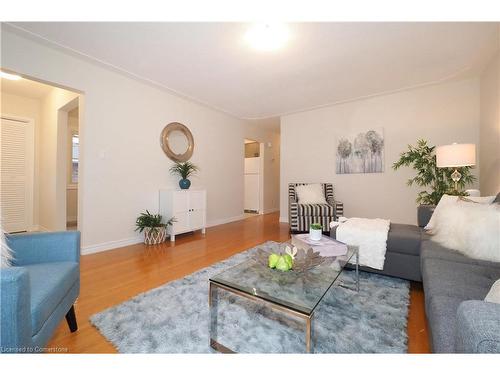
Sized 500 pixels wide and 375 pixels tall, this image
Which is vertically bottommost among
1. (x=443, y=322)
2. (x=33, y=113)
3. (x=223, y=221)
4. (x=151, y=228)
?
(x=223, y=221)

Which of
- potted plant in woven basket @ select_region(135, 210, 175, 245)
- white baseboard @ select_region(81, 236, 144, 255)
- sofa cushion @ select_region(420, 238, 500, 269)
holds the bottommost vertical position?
white baseboard @ select_region(81, 236, 144, 255)

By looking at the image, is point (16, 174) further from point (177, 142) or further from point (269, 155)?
point (269, 155)

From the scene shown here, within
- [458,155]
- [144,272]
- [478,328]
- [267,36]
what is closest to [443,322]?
[478,328]

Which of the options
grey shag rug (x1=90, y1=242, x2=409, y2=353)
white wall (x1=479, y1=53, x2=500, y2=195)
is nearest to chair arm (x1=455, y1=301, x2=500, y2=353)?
grey shag rug (x1=90, y1=242, x2=409, y2=353)

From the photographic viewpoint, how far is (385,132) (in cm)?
384

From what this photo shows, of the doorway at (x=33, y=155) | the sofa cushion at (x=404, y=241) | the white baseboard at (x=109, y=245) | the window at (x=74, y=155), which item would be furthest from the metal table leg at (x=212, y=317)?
the window at (x=74, y=155)

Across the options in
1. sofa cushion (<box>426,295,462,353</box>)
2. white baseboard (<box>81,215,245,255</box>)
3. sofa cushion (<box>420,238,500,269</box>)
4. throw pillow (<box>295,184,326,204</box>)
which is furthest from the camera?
throw pillow (<box>295,184,326,204</box>)

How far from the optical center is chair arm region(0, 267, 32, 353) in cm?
73

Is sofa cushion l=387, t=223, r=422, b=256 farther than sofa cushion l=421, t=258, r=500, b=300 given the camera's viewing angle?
Yes

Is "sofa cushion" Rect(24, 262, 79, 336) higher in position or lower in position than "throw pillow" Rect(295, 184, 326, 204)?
lower

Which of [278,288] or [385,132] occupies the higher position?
[385,132]

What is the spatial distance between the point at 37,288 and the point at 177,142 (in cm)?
308

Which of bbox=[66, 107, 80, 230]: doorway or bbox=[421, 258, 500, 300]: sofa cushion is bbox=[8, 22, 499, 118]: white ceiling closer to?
bbox=[421, 258, 500, 300]: sofa cushion

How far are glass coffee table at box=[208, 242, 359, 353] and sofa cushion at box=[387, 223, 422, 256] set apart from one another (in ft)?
2.67
